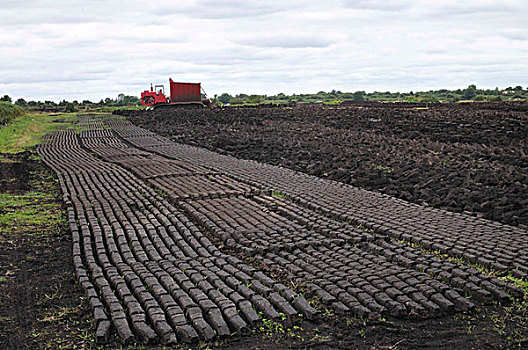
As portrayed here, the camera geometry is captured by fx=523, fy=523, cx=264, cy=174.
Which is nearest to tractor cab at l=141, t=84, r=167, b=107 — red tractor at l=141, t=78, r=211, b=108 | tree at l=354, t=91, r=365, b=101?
red tractor at l=141, t=78, r=211, b=108

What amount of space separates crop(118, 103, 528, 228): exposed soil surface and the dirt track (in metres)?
1.19

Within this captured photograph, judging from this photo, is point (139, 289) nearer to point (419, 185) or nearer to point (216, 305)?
point (216, 305)

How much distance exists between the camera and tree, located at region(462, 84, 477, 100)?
230 ft

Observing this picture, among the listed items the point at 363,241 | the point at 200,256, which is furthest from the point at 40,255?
the point at 363,241

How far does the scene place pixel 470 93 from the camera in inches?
2822

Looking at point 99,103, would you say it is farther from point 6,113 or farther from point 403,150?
point 403,150

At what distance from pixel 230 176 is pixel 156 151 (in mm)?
6834

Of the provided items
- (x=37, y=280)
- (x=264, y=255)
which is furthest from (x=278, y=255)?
(x=37, y=280)

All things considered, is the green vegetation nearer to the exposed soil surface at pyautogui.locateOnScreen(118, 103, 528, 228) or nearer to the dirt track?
the exposed soil surface at pyautogui.locateOnScreen(118, 103, 528, 228)

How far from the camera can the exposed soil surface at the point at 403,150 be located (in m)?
11.0

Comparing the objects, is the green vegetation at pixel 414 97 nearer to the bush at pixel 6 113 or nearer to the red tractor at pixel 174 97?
the red tractor at pixel 174 97

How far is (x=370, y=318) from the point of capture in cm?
551

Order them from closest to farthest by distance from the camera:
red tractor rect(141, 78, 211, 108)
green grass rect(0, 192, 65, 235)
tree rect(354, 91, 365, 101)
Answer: green grass rect(0, 192, 65, 235)
red tractor rect(141, 78, 211, 108)
tree rect(354, 91, 365, 101)

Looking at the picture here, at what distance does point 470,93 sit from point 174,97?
1773 inches
